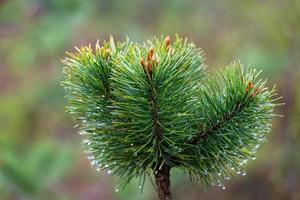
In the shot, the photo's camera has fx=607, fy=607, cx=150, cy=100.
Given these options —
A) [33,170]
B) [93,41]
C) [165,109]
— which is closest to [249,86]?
[165,109]

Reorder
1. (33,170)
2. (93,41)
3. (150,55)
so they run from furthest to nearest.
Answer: (93,41)
(33,170)
(150,55)

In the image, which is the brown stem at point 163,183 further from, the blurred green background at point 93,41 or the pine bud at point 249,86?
the blurred green background at point 93,41

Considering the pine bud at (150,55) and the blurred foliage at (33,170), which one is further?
the blurred foliage at (33,170)

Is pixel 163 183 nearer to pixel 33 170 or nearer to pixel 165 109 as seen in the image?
pixel 165 109

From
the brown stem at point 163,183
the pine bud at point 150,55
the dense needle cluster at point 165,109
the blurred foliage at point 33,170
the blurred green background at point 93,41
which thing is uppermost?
the blurred green background at point 93,41

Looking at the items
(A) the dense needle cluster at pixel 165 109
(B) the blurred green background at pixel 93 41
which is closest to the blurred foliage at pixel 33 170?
(B) the blurred green background at pixel 93 41

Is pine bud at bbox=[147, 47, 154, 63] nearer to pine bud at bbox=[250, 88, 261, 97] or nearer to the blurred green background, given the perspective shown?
pine bud at bbox=[250, 88, 261, 97]

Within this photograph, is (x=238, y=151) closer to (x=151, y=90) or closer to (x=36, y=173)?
(x=151, y=90)
